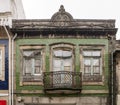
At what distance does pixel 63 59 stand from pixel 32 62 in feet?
5.93

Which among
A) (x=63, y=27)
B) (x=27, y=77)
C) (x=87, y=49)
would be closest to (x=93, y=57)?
(x=87, y=49)

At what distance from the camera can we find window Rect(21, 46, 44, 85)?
24531 mm

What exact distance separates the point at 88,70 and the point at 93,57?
0.80 meters

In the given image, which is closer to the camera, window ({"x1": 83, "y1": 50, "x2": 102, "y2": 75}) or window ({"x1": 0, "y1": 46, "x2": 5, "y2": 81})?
window ({"x1": 0, "y1": 46, "x2": 5, "y2": 81})

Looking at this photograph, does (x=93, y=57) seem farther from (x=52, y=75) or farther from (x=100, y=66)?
(x=52, y=75)

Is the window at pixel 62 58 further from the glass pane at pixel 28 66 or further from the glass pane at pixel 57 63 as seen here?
the glass pane at pixel 28 66

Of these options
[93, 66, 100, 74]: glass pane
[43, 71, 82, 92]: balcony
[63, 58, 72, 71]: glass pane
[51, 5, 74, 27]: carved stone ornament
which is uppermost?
[51, 5, 74, 27]: carved stone ornament

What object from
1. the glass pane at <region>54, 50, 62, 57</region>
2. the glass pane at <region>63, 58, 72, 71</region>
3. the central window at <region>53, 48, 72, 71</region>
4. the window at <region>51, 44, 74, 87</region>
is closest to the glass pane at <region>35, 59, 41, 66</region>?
the window at <region>51, 44, 74, 87</region>

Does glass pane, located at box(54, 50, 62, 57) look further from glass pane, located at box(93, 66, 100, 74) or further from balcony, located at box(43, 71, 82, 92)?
glass pane, located at box(93, 66, 100, 74)

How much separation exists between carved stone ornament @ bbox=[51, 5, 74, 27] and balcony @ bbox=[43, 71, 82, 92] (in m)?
2.91

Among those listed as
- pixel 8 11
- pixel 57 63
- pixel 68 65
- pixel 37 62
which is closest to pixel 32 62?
pixel 37 62

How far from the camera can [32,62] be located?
24656mm

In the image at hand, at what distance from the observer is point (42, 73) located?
24.3 m

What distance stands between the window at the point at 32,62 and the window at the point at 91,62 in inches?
95.5
